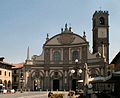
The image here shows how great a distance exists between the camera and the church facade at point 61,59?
73.6 m

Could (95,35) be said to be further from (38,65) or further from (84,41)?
(38,65)

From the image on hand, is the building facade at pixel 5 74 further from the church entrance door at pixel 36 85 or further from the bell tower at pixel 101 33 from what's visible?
the bell tower at pixel 101 33

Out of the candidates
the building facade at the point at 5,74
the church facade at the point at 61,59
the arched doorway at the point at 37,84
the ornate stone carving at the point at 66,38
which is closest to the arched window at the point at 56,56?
the church facade at the point at 61,59

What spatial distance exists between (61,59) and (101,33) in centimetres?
1214

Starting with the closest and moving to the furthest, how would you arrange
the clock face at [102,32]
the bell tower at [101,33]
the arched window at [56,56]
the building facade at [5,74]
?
the building facade at [5,74] < the bell tower at [101,33] < the arched window at [56,56] < the clock face at [102,32]

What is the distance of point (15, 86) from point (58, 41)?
891 inches

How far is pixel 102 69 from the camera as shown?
7006cm

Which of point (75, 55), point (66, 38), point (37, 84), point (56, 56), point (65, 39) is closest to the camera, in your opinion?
point (75, 55)

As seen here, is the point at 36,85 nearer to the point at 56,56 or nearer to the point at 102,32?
the point at 56,56

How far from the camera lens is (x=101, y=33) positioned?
76.6 m

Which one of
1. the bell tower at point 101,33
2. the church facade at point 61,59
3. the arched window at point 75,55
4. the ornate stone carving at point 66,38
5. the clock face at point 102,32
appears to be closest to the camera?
the church facade at point 61,59

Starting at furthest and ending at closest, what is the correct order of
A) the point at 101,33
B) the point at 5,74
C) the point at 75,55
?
the point at 101,33 → the point at 75,55 → the point at 5,74

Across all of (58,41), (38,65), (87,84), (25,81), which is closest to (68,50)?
(58,41)

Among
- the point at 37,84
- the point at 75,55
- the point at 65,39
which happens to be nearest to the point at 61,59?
the point at 75,55
